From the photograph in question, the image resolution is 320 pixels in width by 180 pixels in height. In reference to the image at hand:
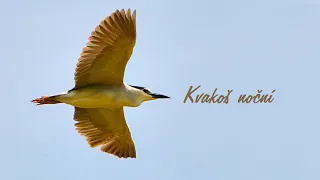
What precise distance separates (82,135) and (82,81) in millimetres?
1257

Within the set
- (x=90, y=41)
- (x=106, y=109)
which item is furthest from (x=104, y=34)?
(x=106, y=109)

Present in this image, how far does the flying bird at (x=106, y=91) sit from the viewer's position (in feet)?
51.4

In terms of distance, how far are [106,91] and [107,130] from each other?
4.02ft

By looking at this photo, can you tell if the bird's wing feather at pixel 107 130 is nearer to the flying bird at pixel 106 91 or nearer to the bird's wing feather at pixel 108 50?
the flying bird at pixel 106 91

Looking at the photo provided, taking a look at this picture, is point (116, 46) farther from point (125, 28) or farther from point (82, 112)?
point (82, 112)

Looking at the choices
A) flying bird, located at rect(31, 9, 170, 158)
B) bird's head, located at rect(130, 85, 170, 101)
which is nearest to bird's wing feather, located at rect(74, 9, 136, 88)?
flying bird, located at rect(31, 9, 170, 158)

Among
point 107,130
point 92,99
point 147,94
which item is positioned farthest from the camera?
point 107,130

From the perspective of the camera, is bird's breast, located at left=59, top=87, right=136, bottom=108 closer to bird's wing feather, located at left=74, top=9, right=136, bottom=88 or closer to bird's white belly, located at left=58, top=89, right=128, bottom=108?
bird's white belly, located at left=58, top=89, right=128, bottom=108

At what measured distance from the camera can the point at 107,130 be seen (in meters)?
17.2

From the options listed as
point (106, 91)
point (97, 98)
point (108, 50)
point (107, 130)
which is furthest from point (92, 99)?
point (107, 130)

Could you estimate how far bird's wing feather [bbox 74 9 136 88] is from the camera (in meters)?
15.6

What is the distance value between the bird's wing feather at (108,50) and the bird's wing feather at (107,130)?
2.75 ft

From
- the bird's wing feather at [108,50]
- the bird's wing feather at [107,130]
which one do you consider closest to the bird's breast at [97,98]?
the bird's wing feather at [108,50]

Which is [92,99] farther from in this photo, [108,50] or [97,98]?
[108,50]
